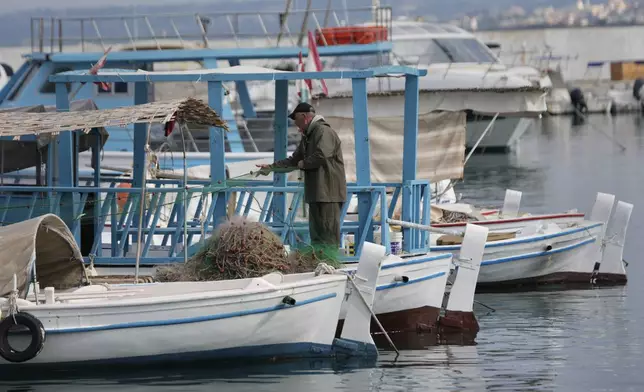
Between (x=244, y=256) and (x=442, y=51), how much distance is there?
29612 millimetres

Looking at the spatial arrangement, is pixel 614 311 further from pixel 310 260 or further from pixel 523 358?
pixel 310 260

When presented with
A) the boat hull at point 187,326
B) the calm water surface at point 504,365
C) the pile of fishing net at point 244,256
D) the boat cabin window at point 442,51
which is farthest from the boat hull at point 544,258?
the boat cabin window at point 442,51

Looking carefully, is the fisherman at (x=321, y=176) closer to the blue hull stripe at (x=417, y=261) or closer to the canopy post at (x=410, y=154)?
the blue hull stripe at (x=417, y=261)

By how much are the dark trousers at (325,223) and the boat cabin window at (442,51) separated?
27.1 meters

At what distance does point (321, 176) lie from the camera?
50.6 feet

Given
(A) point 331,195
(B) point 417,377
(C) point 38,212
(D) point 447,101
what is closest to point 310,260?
(A) point 331,195

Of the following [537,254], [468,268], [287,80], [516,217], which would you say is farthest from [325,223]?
[516,217]

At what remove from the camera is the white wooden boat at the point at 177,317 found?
537 inches

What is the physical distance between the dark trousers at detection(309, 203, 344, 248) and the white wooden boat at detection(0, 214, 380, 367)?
1.02m

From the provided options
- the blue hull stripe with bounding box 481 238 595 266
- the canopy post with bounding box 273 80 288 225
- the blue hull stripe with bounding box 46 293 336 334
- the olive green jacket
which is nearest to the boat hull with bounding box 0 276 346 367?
the blue hull stripe with bounding box 46 293 336 334

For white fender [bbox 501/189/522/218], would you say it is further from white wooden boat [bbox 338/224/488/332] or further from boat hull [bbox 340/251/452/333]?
boat hull [bbox 340/251/452/333]

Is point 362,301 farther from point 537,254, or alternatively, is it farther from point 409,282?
point 537,254

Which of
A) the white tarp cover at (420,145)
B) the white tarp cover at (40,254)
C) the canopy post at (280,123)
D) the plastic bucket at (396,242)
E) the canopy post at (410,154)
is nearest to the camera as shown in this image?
the white tarp cover at (40,254)

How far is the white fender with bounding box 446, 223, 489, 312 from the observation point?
1578cm
